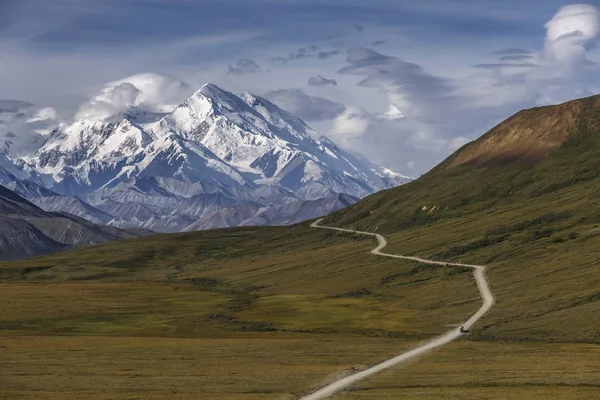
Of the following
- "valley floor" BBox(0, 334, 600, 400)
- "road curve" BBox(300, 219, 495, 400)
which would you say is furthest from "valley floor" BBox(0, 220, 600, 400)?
"road curve" BBox(300, 219, 495, 400)

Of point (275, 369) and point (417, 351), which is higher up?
point (275, 369)

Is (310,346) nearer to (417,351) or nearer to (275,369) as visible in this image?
(417,351)

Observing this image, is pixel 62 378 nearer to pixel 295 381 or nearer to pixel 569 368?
pixel 295 381

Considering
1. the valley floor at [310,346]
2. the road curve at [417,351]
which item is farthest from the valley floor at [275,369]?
the road curve at [417,351]

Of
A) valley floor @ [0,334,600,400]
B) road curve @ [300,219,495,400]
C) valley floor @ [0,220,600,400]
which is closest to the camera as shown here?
valley floor @ [0,334,600,400]

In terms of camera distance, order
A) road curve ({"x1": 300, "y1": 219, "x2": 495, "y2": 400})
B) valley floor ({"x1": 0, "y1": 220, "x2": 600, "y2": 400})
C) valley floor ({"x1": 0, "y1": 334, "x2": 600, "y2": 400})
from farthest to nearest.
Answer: valley floor ({"x1": 0, "y1": 220, "x2": 600, "y2": 400})
road curve ({"x1": 300, "y1": 219, "x2": 495, "y2": 400})
valley floor ({"x1": 0, "y1": 334, "x2": 600, "y2": 400})

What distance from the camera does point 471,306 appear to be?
154500mm

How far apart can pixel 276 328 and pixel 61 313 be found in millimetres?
53355

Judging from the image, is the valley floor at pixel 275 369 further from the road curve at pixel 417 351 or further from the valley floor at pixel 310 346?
the road curve at pixel 417 351

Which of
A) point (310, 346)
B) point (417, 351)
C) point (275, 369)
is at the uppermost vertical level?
point (275, 369)

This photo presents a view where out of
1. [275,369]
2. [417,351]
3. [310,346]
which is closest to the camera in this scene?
[275,369]

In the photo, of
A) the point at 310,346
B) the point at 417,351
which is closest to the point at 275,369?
the point at 417,351

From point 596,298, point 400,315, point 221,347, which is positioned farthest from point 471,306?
point 221,347

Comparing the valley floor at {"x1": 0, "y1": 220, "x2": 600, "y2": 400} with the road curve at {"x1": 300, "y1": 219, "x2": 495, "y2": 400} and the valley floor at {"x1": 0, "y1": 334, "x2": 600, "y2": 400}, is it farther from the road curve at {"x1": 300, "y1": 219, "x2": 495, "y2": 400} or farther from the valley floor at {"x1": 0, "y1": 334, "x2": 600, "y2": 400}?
the road curve at {"x1": 300, "y1": 219, "x2": 495, "y2": 400}
